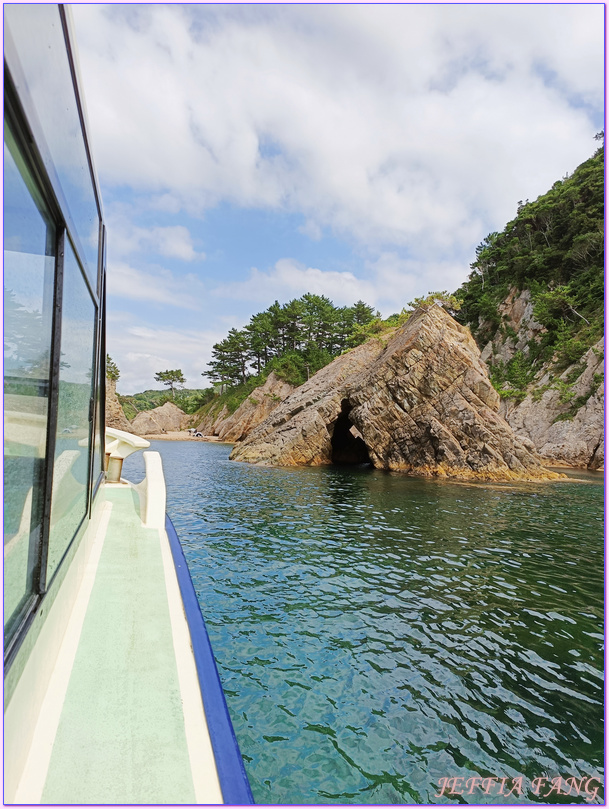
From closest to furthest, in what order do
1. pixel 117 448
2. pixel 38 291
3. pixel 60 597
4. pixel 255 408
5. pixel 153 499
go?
1. pixel 38 291
2. pixel 60 597
3. pixel 153 499
4. pixel 117 448
5. pixel 255 408

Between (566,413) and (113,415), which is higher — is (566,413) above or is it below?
above

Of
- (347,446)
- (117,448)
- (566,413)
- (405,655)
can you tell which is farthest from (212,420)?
(405,655)

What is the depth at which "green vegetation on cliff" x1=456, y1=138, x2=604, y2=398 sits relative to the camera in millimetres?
34719

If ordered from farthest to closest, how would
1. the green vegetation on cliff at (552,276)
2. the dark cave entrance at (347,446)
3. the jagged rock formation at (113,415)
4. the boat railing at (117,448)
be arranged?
the jagged rock formation at (113,415)
the green vegetation on cliff at (552,276)
the dark cave entrance at (347,446)
the boat railing at (117,448)

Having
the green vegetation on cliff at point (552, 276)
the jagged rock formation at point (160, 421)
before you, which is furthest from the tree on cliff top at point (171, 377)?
the green vegetation on cliff at point (552, 276)

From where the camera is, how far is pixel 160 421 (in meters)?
59.5

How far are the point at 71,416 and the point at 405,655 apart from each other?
13.2 ft

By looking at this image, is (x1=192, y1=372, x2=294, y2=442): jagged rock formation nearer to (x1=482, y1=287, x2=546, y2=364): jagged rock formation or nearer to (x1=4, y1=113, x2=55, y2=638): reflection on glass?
(x1=482, y1=287, x2=546, y2=364): jagged rock formation

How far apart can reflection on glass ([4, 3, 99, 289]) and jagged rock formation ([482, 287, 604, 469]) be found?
30.9 metres

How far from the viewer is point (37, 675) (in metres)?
2.07

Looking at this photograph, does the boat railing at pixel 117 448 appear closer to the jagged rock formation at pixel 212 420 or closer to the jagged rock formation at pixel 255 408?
the jagged rock formation at pixel 255 408

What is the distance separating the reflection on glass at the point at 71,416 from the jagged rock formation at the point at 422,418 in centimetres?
1855

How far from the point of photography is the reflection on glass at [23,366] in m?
1.45

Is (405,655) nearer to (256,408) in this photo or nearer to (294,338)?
(256,408)
